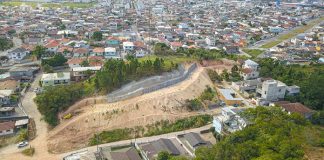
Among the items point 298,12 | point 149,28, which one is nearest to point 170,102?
point 149,28

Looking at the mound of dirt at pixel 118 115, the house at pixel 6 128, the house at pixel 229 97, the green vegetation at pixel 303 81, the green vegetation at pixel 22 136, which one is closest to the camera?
the green vegetation at pixel 22 136

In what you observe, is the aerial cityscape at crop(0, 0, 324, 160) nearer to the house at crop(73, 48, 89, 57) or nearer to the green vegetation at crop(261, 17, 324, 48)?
the house at crop(73, 48, 89, 57)

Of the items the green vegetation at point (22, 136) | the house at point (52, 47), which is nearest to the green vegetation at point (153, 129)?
the green vegetation at point (22, 136)

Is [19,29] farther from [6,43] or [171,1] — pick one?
[171,1]

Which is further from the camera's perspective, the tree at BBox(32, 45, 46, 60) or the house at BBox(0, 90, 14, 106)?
the tree at BBox(32, 45, 46, 60)

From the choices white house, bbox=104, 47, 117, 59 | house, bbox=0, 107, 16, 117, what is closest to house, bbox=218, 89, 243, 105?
white house, bbox=104, 47, 117, 59

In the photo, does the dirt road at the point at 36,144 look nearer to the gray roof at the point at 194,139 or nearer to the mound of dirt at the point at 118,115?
the mound of dirt at the point at 118,115
